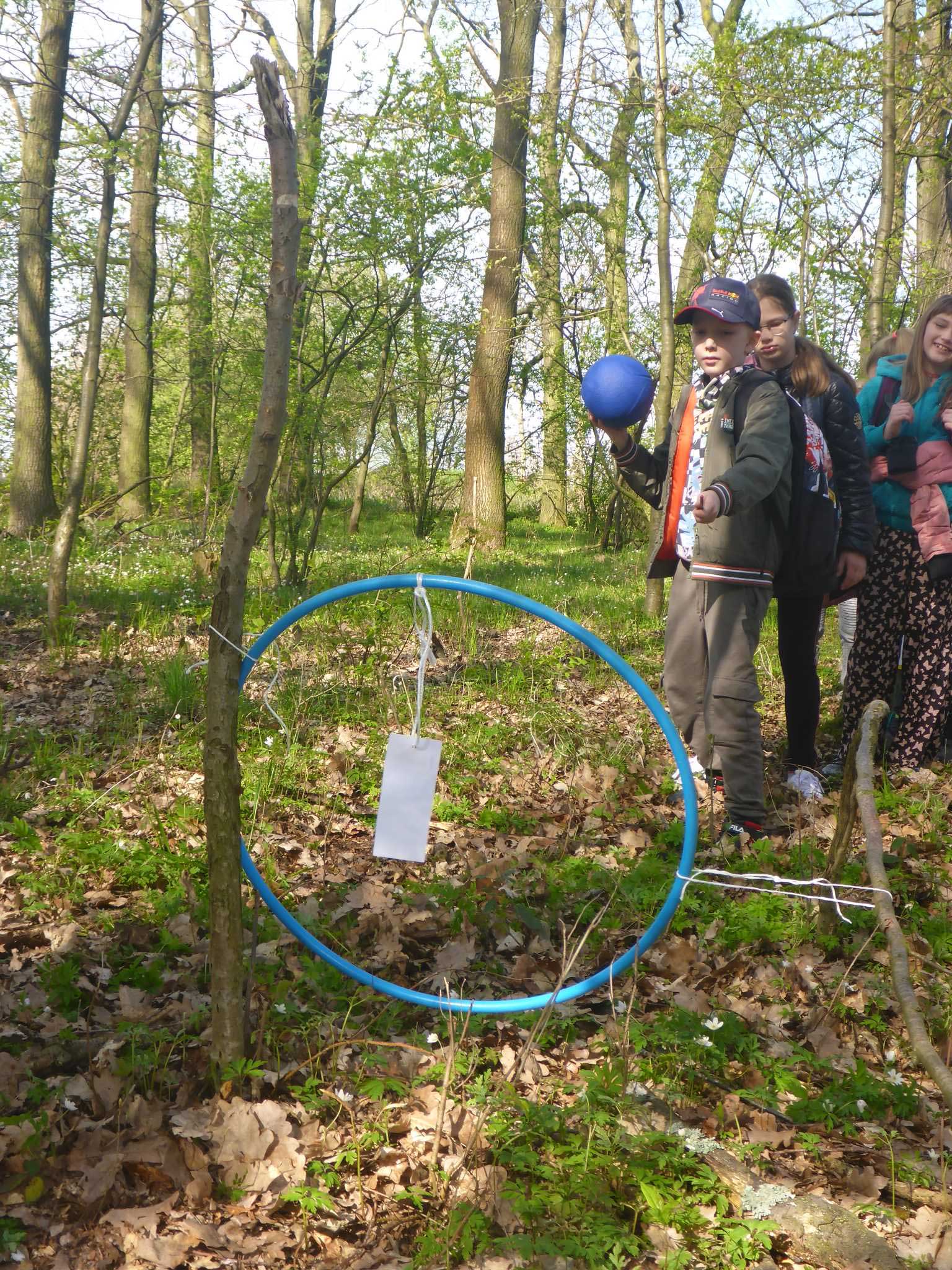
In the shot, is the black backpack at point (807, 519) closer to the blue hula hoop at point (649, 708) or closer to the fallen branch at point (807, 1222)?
the blue hula hoop at point (649, 708)

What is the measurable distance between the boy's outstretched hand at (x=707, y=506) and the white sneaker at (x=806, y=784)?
5.50 ft

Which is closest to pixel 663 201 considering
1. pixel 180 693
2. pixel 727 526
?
pixel 727 526

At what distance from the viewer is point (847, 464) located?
4379mm

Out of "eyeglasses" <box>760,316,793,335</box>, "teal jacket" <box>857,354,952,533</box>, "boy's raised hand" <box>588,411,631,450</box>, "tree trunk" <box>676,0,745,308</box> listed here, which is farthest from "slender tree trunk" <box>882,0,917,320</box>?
"boy's raised hand" <box>588,411,631,450</box>

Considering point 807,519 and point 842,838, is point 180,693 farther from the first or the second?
point 842,838

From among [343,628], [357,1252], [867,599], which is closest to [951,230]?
[867,599]

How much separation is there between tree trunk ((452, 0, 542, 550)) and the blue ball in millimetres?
8256

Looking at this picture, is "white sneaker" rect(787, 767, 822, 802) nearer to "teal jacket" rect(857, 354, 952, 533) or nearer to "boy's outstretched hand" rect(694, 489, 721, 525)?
"teal jacket" rect(857, 354, 952, 533)

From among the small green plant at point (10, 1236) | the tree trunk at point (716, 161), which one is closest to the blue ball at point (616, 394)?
the small green plant at point (10, 1236)

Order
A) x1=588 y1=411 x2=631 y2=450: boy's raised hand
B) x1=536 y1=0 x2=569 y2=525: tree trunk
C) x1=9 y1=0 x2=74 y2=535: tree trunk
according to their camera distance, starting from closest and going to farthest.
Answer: x1=588 y1=411 x2=631 y2=450: boy's raised hand
x1=536 y1=0 x2=569 y2=525: tree trunk
x1=9 y1=0 x2=74 y2=535: tree trunk

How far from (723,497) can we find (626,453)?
2.60 ft

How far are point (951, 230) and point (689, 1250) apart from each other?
8.04 meters

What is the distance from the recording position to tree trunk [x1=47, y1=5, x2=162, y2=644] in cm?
615

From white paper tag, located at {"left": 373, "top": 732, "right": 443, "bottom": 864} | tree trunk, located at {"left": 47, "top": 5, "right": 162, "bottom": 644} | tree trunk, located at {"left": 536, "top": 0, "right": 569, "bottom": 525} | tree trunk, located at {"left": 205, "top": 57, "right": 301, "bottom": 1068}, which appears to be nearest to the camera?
tree trunk, located at {"left": 205, "top": 57, "right": 301, "bottom": 1068}
